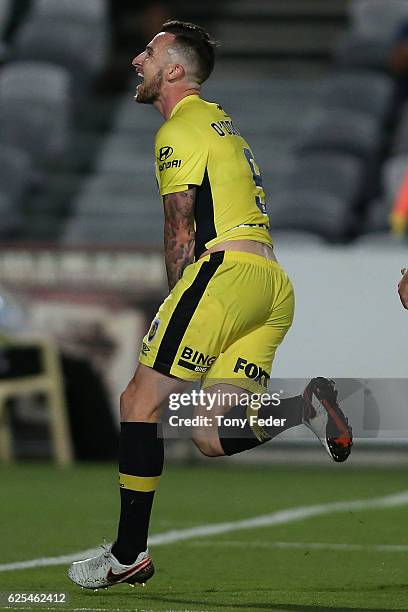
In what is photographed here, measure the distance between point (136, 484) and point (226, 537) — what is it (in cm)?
234

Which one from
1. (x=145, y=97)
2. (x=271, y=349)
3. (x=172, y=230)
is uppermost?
(x=145, y=97)

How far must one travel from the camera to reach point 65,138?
18.9 m

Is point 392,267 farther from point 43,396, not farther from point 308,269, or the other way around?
point 43,396

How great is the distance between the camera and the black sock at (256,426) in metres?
6.29

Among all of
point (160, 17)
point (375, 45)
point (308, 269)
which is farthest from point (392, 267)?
point (160, 17)

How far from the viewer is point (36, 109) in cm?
1861

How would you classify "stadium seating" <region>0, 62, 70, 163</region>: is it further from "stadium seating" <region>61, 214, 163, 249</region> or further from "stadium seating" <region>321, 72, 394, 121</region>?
"stadium seating" <region>321, 72, 394, 121</region>

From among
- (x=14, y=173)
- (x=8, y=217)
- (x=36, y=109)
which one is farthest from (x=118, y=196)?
(x=8, y=217)

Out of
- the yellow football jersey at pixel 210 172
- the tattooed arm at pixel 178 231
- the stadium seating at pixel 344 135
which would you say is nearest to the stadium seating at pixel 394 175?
the stadium seating at pixel 344 135

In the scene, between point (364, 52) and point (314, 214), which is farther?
point (364, 52)

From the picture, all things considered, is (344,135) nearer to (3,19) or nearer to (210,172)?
(3,19)

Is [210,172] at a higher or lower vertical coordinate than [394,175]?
higher

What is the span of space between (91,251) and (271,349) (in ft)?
24.2

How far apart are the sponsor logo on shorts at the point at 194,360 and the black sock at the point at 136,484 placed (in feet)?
0.78
